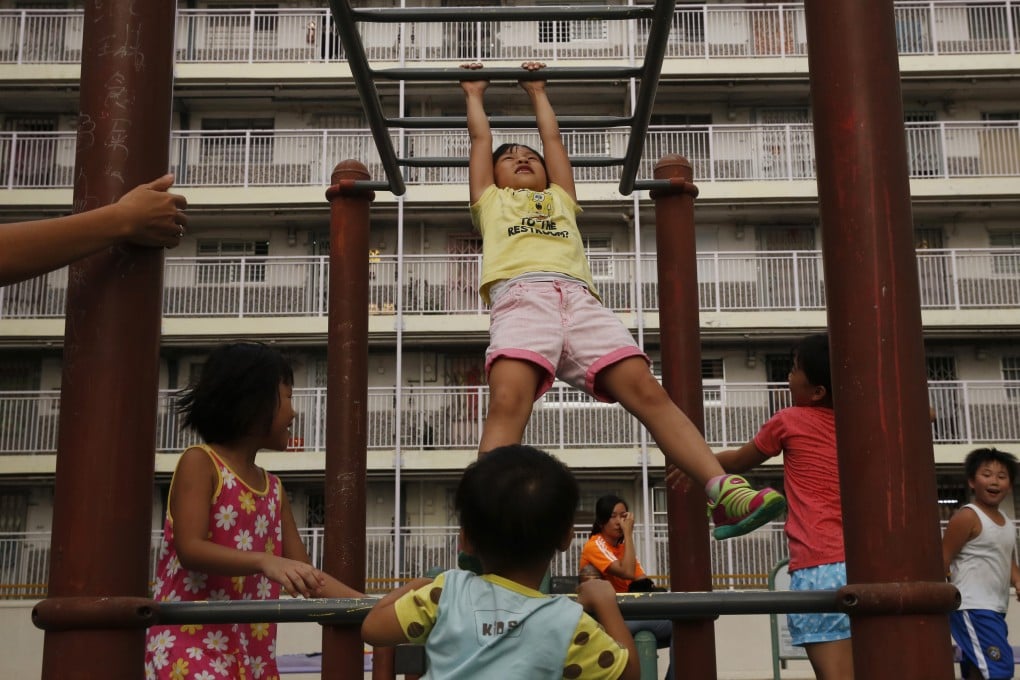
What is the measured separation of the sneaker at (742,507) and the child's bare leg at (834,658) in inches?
39.9

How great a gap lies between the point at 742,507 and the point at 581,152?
61.1 ft

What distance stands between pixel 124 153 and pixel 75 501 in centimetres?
63

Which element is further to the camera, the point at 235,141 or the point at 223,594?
the point at 235,141

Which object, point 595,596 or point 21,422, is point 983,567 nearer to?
point 595,596

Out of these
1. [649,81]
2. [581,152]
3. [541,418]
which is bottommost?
[649,81]

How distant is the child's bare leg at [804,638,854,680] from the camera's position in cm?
349

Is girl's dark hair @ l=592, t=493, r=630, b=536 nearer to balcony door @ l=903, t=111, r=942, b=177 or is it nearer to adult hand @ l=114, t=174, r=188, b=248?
adult hand @ l=114, t=174, r=188, b=248

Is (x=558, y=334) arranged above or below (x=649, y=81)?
below

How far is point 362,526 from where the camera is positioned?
4352 millimetres

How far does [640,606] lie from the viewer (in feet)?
6.42

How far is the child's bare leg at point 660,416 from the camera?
2850 mm

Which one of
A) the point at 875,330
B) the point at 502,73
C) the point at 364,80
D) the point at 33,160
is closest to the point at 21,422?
the point at 33,160

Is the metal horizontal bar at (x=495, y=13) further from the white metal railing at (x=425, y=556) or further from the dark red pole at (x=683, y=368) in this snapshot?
the white metal railing at (x=425, y=556)

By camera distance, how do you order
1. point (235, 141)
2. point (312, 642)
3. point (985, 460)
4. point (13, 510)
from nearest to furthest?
point (985, 460)
point (312, 642)
point (13, 510)
point (235, 141)
